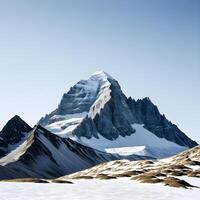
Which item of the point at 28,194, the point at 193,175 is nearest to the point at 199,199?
the point at 28,194

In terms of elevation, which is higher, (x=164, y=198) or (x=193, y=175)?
(x=193, y=175)

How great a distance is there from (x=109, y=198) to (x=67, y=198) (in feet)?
11.1

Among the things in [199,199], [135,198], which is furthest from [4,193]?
[199,199]

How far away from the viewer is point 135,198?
109 feet

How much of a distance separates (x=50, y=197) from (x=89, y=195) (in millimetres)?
A: 3860

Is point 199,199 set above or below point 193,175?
below

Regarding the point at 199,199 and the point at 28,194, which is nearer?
the point at 28,194

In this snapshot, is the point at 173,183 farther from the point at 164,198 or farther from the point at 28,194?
the point at 28,194

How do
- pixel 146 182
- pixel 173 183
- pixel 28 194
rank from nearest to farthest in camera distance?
pixel 28 194, pixel 173 183, pixel 146 182

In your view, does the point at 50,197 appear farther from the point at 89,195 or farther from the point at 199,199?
the point at 199,199

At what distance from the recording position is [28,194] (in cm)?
3222

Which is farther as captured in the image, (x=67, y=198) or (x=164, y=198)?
(x=164, y=198)

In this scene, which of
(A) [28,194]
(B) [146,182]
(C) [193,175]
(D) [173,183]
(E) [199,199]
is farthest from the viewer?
(C) [193,175]

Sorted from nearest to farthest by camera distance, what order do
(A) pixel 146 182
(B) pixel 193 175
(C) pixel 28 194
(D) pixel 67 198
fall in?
(D) pixel 67 198 → (C) pixel 28 194 → (A) pixel 146 182 → (B) pixel 193 175
